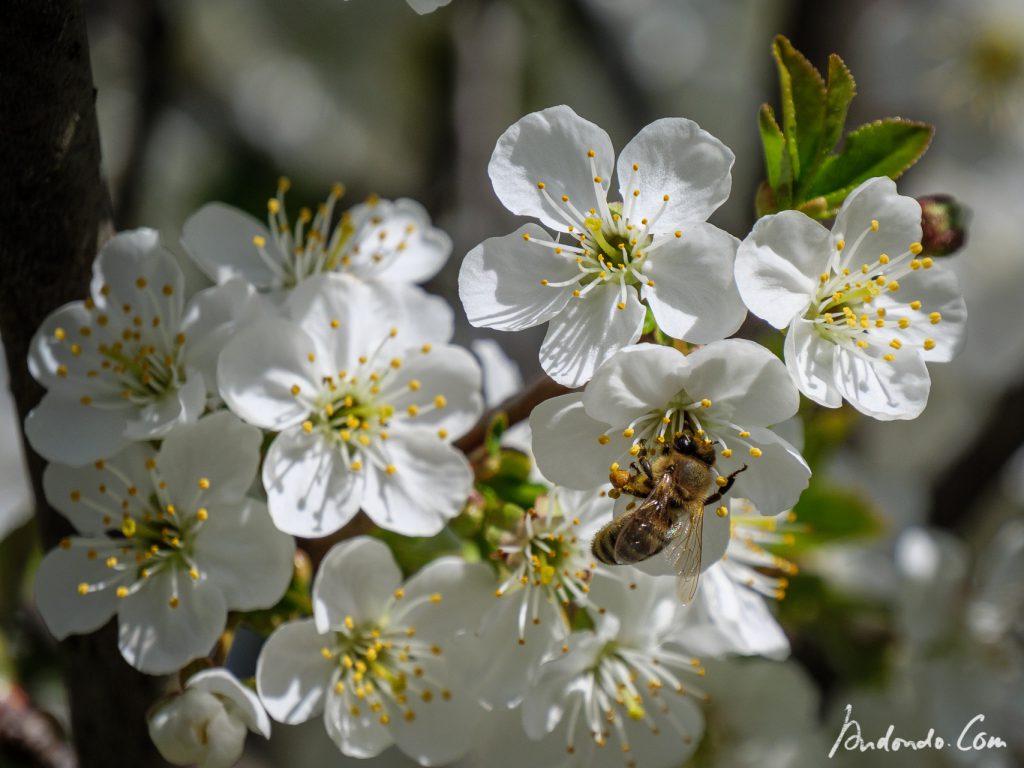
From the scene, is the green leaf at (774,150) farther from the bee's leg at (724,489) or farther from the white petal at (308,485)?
the white petal at (308,485)

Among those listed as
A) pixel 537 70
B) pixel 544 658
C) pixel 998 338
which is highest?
pixel 544 658

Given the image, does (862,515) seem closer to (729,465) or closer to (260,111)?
(729,465)

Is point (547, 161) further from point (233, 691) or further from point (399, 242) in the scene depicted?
point (233, 691)

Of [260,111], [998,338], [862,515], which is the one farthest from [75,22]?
[998,338]

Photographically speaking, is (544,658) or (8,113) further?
(544,658)

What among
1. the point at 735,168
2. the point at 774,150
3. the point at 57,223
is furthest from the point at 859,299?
the point at 735,168

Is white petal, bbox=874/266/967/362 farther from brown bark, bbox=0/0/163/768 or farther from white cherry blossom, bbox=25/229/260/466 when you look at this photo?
brown bark, bbox=0/0/163/768

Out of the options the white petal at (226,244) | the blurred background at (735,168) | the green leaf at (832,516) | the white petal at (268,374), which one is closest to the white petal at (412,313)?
the white petal at (268,374)
